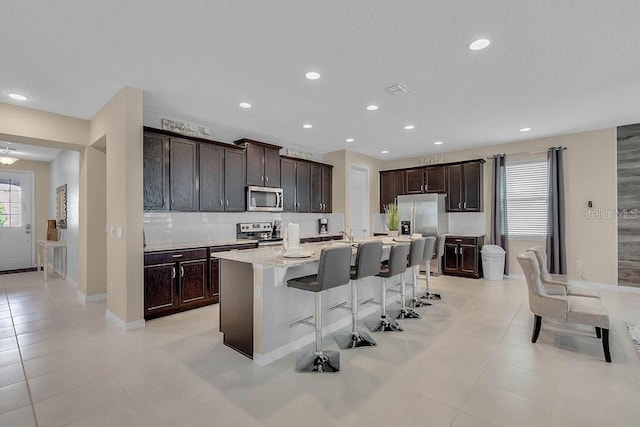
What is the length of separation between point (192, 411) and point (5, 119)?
14.8 ft

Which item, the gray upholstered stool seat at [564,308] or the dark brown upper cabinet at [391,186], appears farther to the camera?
the dark brown upper cabinet at [391,186]

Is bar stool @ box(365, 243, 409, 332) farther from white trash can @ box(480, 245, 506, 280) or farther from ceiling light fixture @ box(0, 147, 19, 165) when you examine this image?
ceiling light fixture @ box(0, 147, 19, 165)

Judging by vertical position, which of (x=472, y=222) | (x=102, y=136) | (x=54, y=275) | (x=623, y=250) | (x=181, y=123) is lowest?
(x=54, y=275)

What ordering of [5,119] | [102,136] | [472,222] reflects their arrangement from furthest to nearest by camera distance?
[472,222]
[102,136]
[5,119]

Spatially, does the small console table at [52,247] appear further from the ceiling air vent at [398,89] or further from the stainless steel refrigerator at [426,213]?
the stainless steel refrigerator at [426,213]

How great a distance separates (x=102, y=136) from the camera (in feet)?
13.8

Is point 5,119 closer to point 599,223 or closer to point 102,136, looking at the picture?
point 102,136

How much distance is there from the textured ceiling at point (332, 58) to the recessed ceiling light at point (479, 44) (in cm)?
6

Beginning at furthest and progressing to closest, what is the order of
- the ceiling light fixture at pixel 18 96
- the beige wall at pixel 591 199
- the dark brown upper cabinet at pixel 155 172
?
the beige wall at pixel 591 199, the dark brown upper cabinet at pixel 155 172, the ceiling light fixture at pixel 18 96

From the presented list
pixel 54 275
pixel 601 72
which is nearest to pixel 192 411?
pixel 601 72

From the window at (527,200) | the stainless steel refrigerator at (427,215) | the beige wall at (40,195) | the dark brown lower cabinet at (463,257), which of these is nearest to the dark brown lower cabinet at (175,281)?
the stainless steel refrigerator at (427,215)

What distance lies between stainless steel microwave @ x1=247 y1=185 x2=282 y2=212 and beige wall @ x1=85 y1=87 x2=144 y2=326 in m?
1.99

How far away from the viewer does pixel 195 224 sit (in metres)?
4.95

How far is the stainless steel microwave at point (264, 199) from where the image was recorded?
5.36 metres
